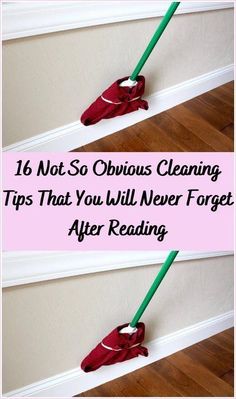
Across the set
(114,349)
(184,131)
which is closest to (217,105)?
(184,131)

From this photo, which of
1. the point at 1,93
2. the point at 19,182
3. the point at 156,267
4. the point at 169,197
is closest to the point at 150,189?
the point at 169,197

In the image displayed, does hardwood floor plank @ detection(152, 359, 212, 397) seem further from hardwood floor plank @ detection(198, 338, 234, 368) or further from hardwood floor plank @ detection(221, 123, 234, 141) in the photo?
hardwood floor plank @ detection(221, 123, 234, 141)

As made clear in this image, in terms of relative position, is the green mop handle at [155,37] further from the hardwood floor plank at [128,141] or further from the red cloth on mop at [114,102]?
the hardwood floor plank at [128,141]

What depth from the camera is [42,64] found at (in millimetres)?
2059

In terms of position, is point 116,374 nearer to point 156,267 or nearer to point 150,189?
point 156,267

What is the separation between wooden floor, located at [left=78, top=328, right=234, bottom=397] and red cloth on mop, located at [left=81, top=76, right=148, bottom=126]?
75 cm

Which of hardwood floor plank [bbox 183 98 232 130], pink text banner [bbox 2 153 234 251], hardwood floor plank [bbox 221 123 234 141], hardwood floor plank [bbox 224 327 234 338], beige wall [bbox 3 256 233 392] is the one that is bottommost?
hardwood floor plank [bbox 224 327 234 338]

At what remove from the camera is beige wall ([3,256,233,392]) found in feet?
6.09

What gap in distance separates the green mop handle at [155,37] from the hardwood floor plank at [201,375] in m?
0.85

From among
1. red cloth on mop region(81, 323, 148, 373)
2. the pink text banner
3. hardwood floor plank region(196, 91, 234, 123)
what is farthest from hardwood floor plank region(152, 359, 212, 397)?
hardwood floor plank region(196, 91, 234, 123)

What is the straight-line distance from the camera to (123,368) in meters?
2.16

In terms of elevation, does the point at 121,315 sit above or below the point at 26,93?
below

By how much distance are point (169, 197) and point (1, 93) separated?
532 mm

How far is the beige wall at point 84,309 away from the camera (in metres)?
1.86
